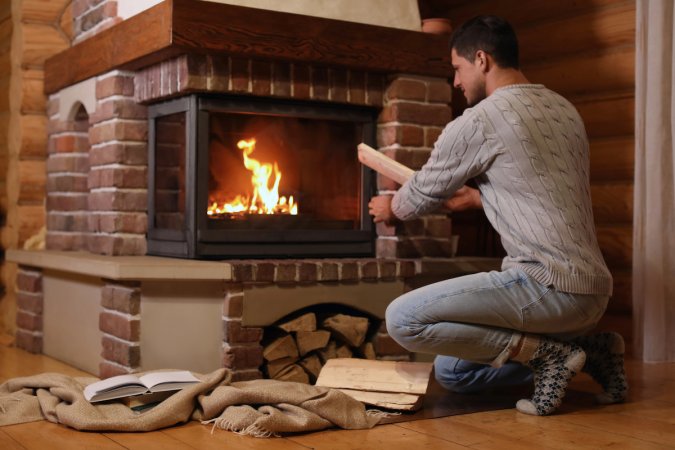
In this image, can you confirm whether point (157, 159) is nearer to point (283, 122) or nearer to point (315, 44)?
point (283, 122)

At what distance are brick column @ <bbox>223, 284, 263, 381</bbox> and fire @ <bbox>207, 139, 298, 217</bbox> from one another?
0.41 meters

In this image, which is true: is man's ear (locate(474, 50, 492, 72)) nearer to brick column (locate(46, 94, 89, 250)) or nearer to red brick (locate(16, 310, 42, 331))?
brick column (locate(46, 94, 89, 250))

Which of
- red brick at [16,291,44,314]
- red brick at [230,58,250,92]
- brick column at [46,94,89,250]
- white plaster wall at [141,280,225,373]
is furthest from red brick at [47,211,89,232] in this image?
red brick at [230,58,250,92]

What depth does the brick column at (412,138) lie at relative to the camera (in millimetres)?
3811

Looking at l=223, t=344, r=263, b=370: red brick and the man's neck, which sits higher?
the man's neck

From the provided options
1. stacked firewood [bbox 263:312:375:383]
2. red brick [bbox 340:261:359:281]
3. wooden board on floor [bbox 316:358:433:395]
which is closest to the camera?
wooden board on floor [bbox 316:358:433:395]

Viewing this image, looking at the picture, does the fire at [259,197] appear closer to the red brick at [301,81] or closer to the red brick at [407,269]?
the red brick at [301,81]

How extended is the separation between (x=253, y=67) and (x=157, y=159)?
591 millimetres

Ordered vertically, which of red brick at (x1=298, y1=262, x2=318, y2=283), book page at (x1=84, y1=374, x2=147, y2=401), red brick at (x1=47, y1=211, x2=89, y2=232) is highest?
red brick at (x1=47, y1=211, x2=89, y2=232)

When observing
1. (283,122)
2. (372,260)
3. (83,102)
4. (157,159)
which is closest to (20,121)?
(83,102)

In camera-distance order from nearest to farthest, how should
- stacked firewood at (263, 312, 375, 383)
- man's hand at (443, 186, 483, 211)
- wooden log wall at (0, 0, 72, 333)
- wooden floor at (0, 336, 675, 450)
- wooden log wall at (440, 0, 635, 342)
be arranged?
1. wooden floor at (0, 336, 675, 450)
2. man's hand at (443, 186, 483, 211)
3. stacked firewood at (263, 312, 375, 383)
4. wooden log wall at (440, 0, 635, 342)
5. wooden log wall at (0, 0, 72, 333)

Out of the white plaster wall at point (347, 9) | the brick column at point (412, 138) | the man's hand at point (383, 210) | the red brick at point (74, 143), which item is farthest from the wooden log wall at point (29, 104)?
the man's hand at point (383, 210)

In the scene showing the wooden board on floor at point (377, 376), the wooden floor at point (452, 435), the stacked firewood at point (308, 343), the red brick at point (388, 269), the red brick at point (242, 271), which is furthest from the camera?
the red brick at point (388, 269)

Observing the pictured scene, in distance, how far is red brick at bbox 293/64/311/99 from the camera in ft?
11.9
